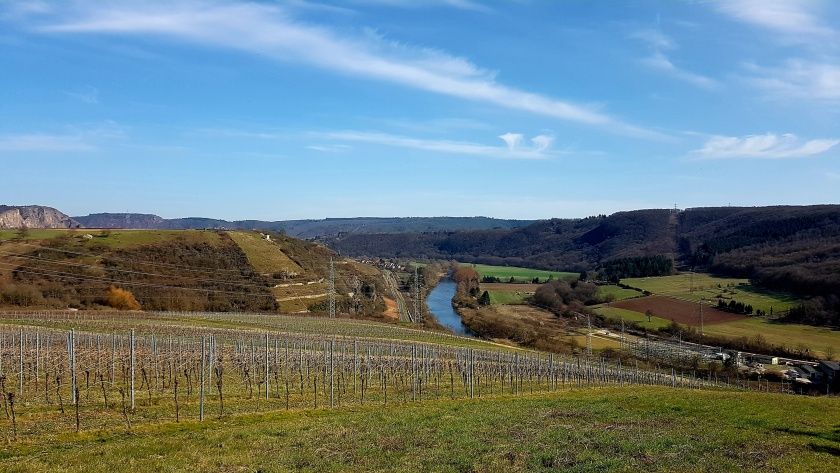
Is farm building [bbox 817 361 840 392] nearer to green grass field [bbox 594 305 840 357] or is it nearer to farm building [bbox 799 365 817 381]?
farm building [bbox 799 365 817 381]

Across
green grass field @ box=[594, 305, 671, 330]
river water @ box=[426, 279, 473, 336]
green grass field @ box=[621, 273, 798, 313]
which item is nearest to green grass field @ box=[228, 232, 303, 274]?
river water @ box=[426, 279, 473, 336]

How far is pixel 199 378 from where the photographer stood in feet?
114

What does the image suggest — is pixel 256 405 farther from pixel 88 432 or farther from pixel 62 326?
pixel 62 326

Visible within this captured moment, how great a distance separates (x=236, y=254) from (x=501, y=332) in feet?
184

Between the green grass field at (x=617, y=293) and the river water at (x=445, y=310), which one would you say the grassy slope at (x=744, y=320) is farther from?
the river water at (x=445, y=310)

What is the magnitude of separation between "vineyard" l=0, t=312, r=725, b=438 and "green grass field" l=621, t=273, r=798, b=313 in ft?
208

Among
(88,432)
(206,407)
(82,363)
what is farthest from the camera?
(82,363)

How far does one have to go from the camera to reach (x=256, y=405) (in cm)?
2678

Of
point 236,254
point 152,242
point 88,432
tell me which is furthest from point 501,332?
point 88,432

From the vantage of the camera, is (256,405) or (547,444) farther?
(256,405)

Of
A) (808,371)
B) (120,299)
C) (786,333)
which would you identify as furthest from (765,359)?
(120,299)

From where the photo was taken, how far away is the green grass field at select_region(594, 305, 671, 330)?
365 feet

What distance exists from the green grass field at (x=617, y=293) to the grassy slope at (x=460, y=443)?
380ft

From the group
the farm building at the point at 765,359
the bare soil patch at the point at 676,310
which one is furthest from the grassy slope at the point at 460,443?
the bare soil patch at the point at 676,310
